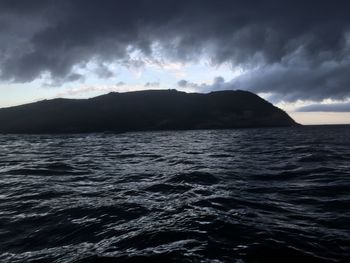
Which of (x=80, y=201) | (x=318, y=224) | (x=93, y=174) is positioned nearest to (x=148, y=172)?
(x=93, y=174)

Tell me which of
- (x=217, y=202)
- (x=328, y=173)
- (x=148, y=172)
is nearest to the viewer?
(x=217, y=202)

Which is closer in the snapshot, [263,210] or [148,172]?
[263,210]

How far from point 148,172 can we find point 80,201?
7.28 metres

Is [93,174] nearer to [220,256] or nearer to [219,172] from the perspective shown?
[219,172]

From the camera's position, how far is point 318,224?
330 inches

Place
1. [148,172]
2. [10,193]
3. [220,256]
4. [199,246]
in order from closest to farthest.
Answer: [220,256] < [199,246] < [10,193] < [148,172]

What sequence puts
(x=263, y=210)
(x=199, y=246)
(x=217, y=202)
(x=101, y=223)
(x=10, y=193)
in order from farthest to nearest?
(x=10, y=193) < (x=217, y=202) < (x=263, y=210) < (x=101, y=223) < (x=199, y=246)

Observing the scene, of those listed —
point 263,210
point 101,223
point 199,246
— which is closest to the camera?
point 199,246

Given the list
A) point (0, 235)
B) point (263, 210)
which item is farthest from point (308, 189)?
point (0, 235)

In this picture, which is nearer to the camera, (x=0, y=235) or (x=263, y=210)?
(x=0, y=235)

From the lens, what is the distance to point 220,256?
20.8ft

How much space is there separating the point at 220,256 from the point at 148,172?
12.2 meters

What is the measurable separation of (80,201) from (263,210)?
6499 millimetres

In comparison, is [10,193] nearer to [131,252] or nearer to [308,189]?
[131,252]
